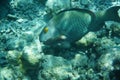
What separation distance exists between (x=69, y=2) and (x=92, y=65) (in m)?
1.83

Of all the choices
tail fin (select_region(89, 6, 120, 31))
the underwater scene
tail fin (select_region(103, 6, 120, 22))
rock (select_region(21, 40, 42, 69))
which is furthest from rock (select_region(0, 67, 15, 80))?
tail fin (select_region(103, 6, 120, 22))

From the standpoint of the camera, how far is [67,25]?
3.35 m

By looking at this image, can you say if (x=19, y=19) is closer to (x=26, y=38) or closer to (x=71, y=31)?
(x=26, y=38)

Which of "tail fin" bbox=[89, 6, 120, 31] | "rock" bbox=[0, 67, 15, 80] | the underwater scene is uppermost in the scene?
"tail fin" bbox=[89, 6, 120, 31]

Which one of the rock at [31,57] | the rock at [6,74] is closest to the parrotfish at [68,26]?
the rock at [31,57]

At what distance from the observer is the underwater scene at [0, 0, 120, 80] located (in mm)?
3309

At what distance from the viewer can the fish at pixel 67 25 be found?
3.33m

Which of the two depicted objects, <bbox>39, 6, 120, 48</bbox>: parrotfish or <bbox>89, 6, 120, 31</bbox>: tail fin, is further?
<bbox>89, 6, 120, 31</bbox>: tail fin

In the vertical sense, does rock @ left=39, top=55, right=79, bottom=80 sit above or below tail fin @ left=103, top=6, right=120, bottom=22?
below

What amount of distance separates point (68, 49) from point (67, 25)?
617 mm

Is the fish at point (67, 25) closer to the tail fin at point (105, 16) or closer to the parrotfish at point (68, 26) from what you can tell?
the parrotfish at point (68, 26)

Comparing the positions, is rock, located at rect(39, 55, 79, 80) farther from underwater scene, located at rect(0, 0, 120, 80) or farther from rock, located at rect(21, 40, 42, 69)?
rock, located at rect(21, 40, 42, 69)

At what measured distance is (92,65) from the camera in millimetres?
3482

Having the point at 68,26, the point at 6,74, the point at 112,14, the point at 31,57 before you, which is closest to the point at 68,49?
the point at 68,26
